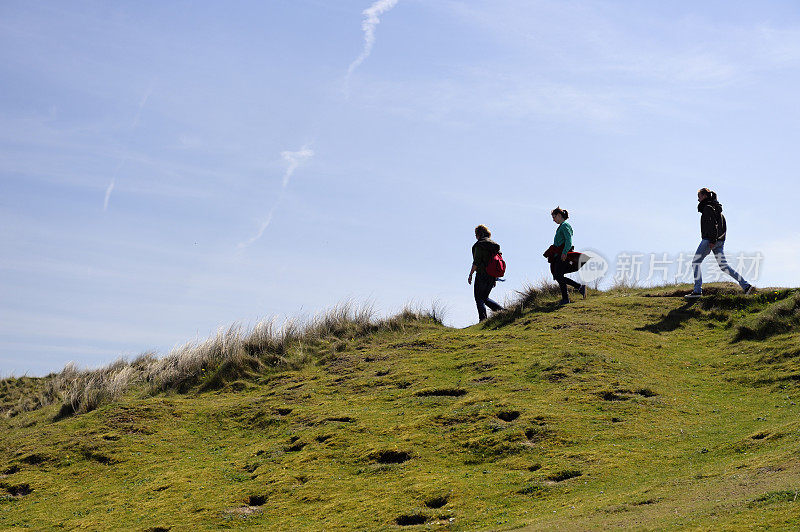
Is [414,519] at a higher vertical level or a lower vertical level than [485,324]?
lower

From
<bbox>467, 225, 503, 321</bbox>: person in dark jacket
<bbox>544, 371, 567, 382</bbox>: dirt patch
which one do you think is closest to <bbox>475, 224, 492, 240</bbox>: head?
<bbox>467, 225, 503, 321</bbox>: person in dark jacket

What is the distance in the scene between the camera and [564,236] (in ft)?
59.8

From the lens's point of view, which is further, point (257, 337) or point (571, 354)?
point (257, 337)

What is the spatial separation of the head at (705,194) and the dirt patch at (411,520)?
42.8ft

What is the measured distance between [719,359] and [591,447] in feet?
18.9

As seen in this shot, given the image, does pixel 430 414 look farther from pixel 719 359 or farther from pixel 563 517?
pixel 719 359

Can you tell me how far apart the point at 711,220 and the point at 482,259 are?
566 cm

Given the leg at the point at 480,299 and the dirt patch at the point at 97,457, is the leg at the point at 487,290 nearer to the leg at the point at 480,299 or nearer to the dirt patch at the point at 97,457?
the leg at the point at 480,299

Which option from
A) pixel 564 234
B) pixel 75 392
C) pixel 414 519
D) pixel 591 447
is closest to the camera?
pixel 414 519

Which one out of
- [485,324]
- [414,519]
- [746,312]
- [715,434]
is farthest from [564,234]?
[414,519]

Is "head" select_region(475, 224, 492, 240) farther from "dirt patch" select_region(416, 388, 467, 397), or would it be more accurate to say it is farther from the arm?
"dirt patch" select_region(416, 388, 467, 397)

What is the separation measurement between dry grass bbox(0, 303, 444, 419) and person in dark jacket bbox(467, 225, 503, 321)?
6.53 ft

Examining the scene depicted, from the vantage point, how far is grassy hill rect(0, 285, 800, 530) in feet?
26.7

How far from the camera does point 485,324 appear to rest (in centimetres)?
1897
